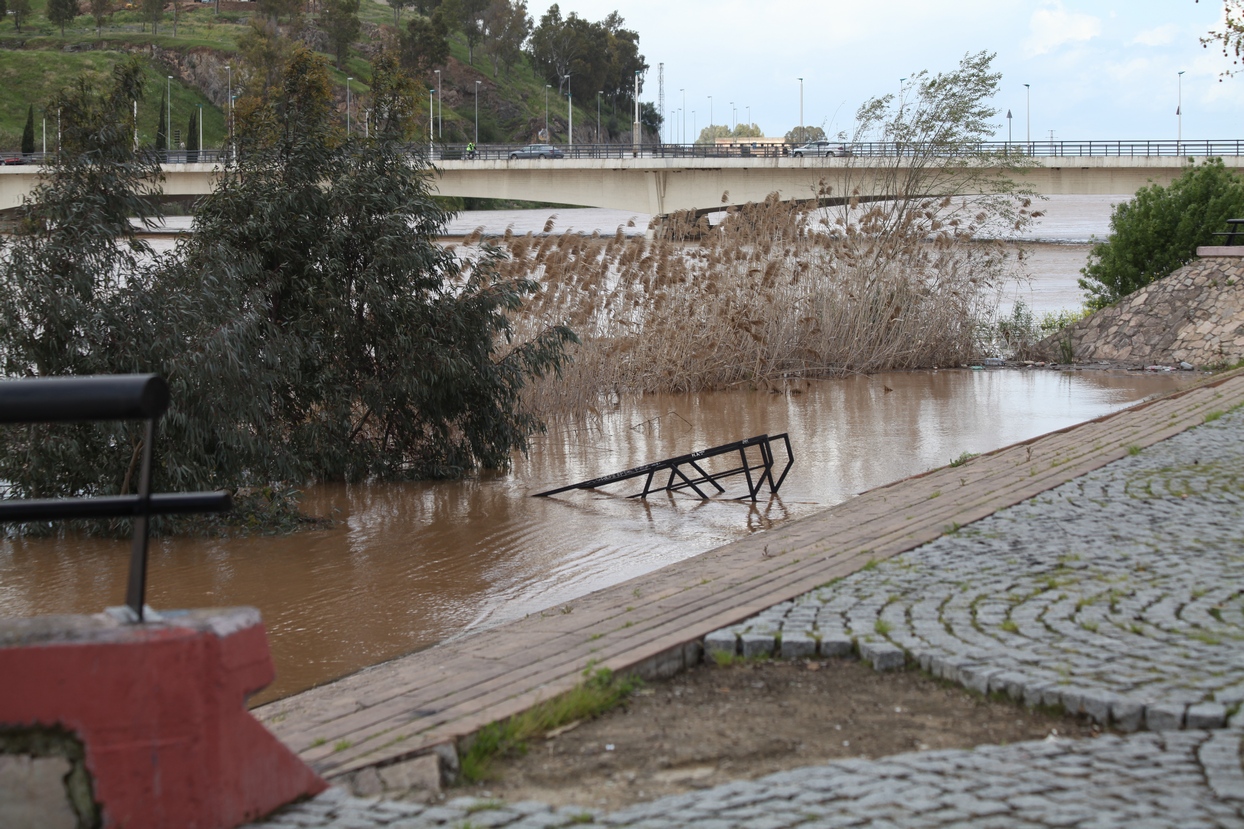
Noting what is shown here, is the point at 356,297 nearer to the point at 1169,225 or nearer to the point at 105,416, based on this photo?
the point at 105,416

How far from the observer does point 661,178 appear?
49844 mm

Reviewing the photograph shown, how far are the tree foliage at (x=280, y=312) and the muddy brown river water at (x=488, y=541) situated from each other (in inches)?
28.3

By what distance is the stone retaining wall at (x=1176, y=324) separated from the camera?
2175 centimetres

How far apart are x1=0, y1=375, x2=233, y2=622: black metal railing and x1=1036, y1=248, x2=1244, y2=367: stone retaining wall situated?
70.4 ft

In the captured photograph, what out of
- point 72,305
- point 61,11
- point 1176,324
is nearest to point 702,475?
point 72,305

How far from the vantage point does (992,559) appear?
21.7 ft

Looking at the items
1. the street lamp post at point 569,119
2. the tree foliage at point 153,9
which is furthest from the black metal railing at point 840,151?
the tree foliage at point 153,9

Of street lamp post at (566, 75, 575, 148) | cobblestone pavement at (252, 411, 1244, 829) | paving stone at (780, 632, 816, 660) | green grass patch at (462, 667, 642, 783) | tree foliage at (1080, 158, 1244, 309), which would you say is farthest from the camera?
street lamp post at (566, 75, 575, 148)

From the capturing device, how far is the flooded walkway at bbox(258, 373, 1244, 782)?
4.33m

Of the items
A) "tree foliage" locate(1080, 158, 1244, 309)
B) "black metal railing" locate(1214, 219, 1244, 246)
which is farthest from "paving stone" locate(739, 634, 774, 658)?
"tree foliage" locate(1080, 158, 1244, 309)

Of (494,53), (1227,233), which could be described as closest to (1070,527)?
(1227,233)

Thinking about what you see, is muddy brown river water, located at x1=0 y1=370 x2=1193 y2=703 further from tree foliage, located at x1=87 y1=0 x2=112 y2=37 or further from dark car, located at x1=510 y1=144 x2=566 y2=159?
tree foliage, located at x1=87 y1=0 x2=112 y2=37

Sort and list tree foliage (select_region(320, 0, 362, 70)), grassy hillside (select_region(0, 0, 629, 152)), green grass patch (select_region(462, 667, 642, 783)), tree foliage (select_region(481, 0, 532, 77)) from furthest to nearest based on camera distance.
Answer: tree foliage (select_region(481, 0, 532, 77)) → tree foliage (select_region(320, 0, 362, 70)) → grassy hillside (select_region(0, 0, 629, 152)) → green grass patch (select_region(462, 667, 642, 783))

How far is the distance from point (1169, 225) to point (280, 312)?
19.0 m
